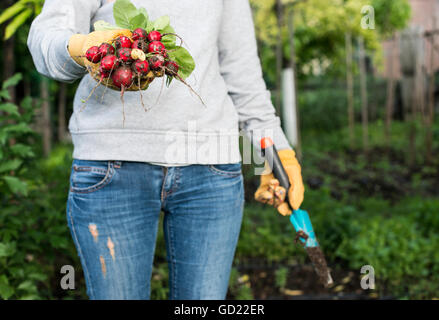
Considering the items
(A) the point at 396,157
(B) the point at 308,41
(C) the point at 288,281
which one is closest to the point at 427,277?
(C) the point at 288,281

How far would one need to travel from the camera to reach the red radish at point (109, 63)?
3.00 ft

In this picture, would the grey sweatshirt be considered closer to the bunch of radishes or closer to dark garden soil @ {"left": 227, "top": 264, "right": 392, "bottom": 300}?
the bunch of radishes

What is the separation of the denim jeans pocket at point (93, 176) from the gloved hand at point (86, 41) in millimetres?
287

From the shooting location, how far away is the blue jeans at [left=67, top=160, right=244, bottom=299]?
1167 mm

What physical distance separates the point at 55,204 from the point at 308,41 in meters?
7.04

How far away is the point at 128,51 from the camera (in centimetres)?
93

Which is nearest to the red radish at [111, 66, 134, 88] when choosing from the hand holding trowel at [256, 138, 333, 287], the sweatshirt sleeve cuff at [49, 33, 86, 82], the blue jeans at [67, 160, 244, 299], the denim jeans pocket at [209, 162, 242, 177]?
the sweatshirt sleeve cuff at [49, 33, 86, 82]

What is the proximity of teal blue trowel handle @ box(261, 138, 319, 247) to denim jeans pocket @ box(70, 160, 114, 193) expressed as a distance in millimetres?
497

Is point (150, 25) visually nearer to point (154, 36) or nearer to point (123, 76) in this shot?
point (154, 36)

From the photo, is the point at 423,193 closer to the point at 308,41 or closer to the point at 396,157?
the point at 396,157

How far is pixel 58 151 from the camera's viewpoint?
935 centimetres

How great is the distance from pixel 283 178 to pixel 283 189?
40 millimetres

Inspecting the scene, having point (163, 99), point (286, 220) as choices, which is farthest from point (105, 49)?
point (286, 220)

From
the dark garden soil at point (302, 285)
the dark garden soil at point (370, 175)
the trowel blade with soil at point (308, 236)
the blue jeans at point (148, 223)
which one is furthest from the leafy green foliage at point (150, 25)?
the dark garden soil at point (370, 175)
